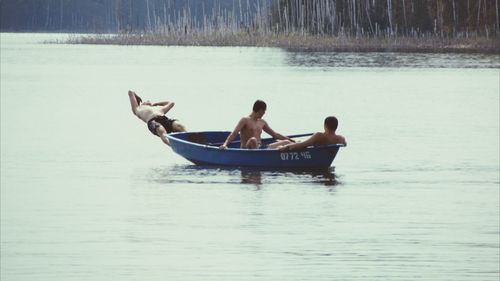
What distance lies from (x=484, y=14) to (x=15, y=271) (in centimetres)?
7940

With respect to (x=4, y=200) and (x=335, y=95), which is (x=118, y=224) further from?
(x=335, y=95)

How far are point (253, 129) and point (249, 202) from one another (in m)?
2.82

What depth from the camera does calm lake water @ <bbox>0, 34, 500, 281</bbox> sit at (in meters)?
14.4

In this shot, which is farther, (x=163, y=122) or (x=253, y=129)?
(x=163, y=122)

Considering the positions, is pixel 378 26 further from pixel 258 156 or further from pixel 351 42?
pixel 258 156

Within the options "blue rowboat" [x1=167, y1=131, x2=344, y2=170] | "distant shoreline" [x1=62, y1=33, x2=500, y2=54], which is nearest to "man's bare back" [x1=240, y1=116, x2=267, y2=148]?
"blue rowboat" [x1=167, y1=131, x2=344, y2=170]

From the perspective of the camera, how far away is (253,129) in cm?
2180

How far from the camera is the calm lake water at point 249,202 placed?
47.1 feet

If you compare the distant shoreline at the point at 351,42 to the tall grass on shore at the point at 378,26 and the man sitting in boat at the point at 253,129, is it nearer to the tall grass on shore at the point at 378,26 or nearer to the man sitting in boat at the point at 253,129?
the tall grass on shore at the point at 378,26

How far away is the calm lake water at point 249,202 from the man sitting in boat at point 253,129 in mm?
507

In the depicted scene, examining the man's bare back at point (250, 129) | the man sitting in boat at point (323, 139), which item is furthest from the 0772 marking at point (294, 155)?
the man's bare back at point (250, 129)

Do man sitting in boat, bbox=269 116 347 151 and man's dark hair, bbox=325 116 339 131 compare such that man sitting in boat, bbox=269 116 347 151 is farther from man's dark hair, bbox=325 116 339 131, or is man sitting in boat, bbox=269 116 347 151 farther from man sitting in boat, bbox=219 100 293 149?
man sitting in boat, bbox=219 100 293 149

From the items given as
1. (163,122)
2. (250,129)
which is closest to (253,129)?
(250,129)

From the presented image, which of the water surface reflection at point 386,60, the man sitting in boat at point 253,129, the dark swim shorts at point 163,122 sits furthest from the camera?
the water surface reflection at point 386,60
